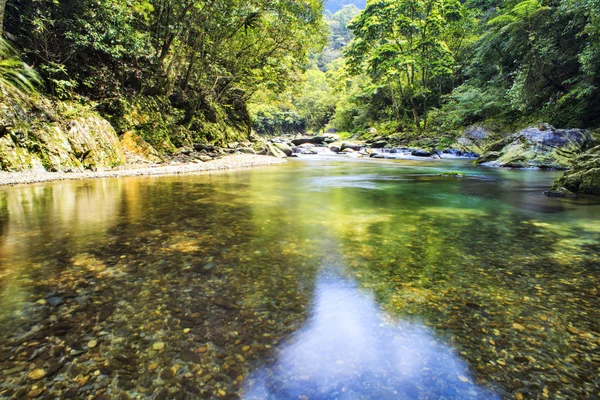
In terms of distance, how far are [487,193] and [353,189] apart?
269 centimetres

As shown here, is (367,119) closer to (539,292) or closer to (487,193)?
(487,193)

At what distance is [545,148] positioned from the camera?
519 inches

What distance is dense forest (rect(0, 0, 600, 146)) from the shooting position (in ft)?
32.0

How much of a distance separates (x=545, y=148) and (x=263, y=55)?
13.8m

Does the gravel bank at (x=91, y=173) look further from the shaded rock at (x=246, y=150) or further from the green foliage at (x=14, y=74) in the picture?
the shaded rock at (x=246, y=150)

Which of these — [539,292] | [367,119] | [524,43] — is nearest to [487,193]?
[539,292]

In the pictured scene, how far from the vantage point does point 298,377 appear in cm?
138

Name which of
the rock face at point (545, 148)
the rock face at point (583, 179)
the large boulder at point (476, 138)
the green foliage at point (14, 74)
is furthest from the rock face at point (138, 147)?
the large boulder at point (476, 138)

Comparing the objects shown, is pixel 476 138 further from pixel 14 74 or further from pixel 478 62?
pixel 14 74

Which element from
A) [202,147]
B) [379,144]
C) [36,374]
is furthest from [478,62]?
[36,374]

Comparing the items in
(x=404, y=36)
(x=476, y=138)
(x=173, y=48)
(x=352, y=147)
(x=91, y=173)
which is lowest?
(x=91, y=173)

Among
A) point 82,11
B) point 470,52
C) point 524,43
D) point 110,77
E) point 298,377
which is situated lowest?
point 298,377

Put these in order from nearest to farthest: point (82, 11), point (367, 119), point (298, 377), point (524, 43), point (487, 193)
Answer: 1. point (298, 377)
2. point (487, 193)
3. point (82, 11)
4. point (524, 43)
5. point (367, 119)

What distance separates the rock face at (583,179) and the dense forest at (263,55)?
8400 mm
